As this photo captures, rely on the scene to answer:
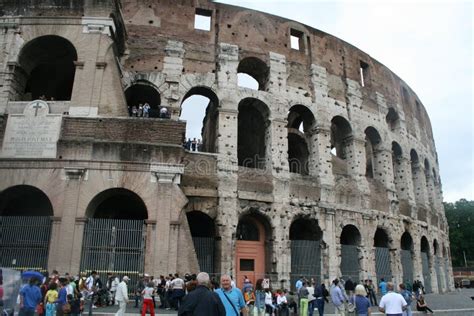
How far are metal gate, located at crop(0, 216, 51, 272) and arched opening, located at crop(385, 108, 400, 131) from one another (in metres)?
18.5

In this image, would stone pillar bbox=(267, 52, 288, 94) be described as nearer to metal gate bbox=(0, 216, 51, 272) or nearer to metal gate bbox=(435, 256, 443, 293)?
metal gate bbox=(0, 216, 51, 272)

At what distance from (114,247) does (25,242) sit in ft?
8.42

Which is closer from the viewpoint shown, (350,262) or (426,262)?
(350,262)

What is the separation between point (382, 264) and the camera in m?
19.1

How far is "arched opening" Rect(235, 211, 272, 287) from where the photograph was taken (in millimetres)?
16000

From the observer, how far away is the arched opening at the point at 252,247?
16000 mm

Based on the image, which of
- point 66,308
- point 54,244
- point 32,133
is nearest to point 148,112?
point 32,133

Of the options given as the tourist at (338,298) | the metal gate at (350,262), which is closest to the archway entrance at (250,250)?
the metal gate at (350,262)

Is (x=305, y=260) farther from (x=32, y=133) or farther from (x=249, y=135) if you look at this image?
(x=32, y=133)

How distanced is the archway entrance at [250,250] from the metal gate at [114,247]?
16.4ft

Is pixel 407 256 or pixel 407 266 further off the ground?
pixel 407 256

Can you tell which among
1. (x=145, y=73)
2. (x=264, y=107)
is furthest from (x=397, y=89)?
(x=145, y=73)

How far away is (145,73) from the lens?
16.5 meters

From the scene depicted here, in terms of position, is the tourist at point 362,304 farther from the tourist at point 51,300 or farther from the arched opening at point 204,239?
the arched opening at point 204,239
